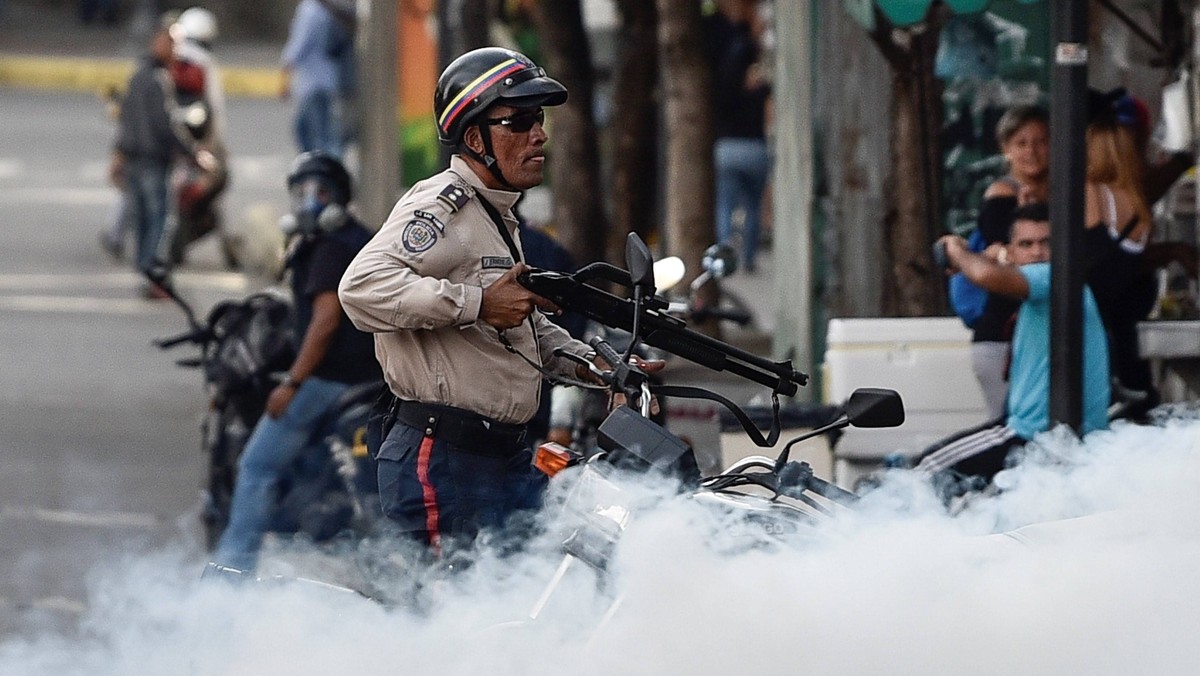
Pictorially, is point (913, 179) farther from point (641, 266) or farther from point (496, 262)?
point (641, 266)

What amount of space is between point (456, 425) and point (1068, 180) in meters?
2.00

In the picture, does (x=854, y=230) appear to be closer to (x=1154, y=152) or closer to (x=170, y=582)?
(x=1154, y=152)

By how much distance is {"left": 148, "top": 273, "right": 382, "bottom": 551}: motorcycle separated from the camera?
27.6 ft

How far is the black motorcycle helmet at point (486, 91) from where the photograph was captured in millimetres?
5152

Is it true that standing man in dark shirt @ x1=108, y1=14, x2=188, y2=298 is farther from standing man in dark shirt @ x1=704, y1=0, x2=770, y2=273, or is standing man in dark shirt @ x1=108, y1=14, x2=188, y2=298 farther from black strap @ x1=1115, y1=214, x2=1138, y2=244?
black strap @ x1=1115, y1=214, x2=1138, y2=244

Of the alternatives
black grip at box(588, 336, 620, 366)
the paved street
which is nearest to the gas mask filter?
the paved street

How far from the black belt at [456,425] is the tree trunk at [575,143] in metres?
7.97

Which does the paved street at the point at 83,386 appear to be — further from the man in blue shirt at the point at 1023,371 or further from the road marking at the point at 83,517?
the man in blue shirt at the point at 1023,371

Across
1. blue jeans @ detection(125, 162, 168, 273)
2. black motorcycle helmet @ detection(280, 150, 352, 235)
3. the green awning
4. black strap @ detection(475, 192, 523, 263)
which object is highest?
the green awning

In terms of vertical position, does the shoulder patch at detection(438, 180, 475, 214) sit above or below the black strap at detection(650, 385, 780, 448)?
above

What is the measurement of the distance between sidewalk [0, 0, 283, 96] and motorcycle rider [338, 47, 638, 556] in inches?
892

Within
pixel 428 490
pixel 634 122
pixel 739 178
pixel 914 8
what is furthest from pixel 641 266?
pixel 739 178

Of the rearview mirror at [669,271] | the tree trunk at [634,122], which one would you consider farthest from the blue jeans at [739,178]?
the rearview mirror at [669,271]

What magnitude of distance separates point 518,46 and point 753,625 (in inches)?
511
